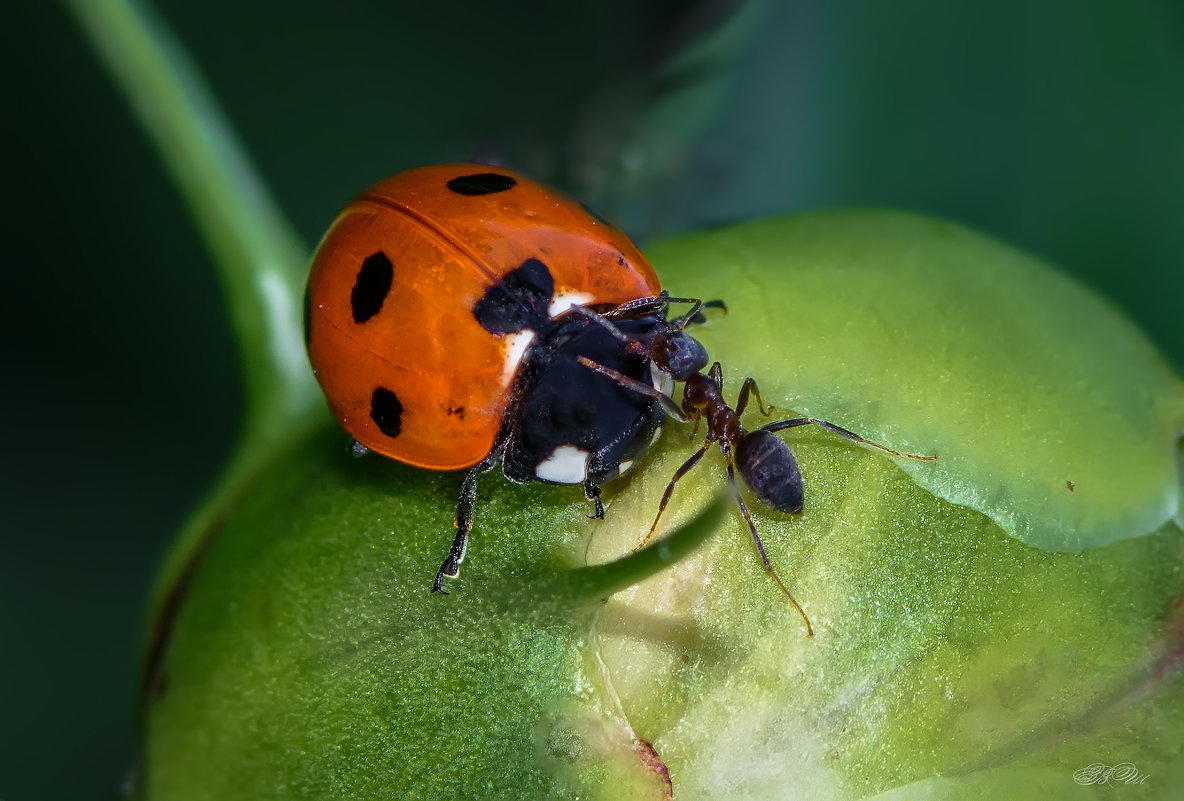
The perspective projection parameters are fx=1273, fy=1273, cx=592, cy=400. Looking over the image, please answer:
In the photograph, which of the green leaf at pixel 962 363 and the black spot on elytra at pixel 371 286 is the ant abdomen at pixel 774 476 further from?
the black spot on elytra at pixel 371 286

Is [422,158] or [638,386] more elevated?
[638,386]

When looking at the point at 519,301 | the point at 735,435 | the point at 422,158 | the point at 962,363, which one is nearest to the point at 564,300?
the point at 519,301

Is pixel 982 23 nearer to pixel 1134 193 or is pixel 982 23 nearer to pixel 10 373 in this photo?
pixel 1134 193

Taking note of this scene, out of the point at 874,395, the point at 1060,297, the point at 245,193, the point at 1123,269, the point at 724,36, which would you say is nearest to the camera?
the point at 874,395

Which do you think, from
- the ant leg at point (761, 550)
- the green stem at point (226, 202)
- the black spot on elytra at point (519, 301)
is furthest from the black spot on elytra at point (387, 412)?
the ant leg at point (761, 550)

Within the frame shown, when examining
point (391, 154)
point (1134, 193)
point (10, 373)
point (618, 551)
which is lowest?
point (10, 373)

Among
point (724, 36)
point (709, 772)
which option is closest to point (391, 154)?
point (724, 36)

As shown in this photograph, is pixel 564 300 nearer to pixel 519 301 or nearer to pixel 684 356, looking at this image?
pixel 519 301
